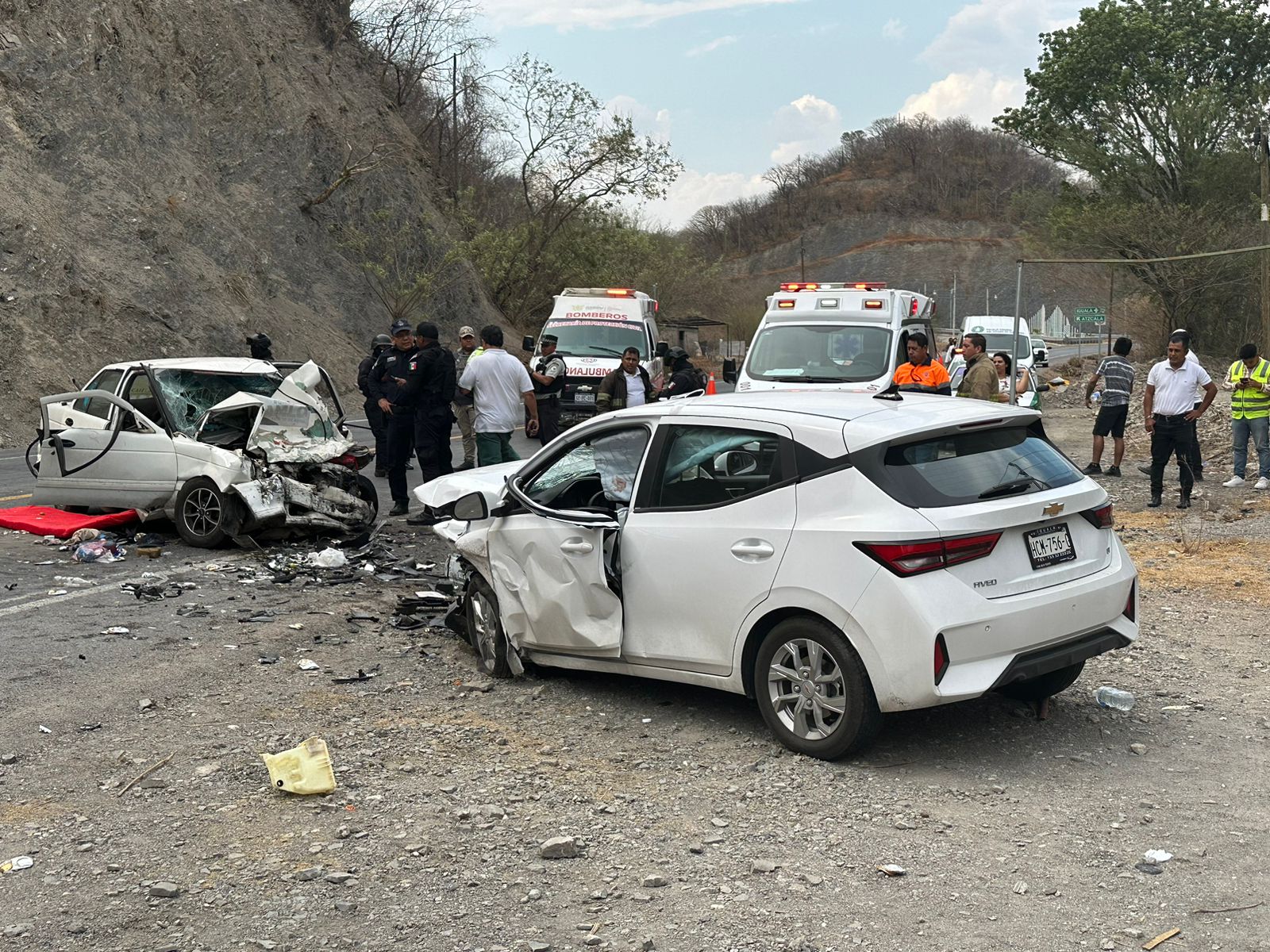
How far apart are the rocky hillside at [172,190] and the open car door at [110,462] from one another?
1214 cm

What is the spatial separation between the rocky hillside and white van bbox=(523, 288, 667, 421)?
32.4 ft

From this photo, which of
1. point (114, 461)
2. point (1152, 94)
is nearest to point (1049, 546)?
point (114, 461)

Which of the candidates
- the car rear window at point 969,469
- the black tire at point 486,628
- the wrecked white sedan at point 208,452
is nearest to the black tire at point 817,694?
the car rear window at point 969,469

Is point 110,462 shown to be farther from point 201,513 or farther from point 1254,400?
point 1254,400

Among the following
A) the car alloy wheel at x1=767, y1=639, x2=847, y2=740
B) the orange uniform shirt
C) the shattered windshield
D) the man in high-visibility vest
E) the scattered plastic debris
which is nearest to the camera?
the scattered plastic debris

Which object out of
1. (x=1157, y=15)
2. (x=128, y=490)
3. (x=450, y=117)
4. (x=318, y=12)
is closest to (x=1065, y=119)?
(x=1157, y=15)

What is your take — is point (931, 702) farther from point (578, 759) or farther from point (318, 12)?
point (318, 12)

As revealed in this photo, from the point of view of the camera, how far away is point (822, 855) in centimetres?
452

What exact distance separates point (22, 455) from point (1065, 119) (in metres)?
50.7

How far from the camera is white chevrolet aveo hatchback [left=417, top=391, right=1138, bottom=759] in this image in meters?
5.08

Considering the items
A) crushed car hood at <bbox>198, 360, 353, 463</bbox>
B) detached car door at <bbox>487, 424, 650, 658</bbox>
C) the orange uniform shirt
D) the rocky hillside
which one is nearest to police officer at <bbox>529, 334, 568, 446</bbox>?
crushed car hood at <bbox>198, 360, 353, 463</bbox>

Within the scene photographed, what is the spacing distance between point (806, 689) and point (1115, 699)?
183 cm

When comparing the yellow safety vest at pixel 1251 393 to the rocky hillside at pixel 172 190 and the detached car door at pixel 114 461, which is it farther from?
the rocky hillside at pixel 172 190

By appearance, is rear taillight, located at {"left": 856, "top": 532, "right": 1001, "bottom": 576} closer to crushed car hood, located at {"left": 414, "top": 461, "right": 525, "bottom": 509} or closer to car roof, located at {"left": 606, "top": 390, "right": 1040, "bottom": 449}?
car roof, located at {"left": 606, "top": 390, "right": 1040, "bottom": 449}
